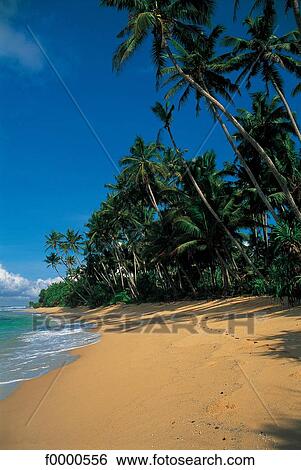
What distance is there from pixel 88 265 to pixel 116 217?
17.9 m

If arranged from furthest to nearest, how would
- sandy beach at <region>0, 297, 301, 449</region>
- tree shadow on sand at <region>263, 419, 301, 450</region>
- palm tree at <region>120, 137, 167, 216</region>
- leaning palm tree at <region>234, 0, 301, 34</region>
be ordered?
palm tree at <region>120, 137, 167, 216</region> → leaning palm tree at <region>234, 0, 301, 34</region> → sandy beach at <region>0, 297, 301, 449</region> → tree shadow on sand at <region>263, 419, 301, 450</region>

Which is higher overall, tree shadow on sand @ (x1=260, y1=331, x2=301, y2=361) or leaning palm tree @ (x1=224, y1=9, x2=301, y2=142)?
leaning palm tree @ (x1=224, y1=9, x2=301, y2=142)

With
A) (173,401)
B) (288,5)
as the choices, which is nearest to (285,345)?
(173,401)

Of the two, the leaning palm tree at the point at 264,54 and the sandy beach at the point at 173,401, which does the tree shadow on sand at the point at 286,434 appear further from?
the leaning palm tree at the point at 264,54

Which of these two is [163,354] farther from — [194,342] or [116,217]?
[116,217]

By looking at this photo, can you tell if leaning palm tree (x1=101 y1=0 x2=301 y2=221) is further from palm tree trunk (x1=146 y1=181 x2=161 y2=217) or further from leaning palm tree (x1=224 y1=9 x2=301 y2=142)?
palm tree trunk (x1=146 y1=181 x2=161 y2=217)

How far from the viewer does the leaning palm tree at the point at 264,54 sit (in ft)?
55.3

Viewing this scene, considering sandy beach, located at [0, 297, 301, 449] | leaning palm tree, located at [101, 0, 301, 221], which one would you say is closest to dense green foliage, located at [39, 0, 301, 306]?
leaning palm tree, located at [101, 0, 301, 221]

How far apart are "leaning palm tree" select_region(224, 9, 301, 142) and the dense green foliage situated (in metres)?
0.05

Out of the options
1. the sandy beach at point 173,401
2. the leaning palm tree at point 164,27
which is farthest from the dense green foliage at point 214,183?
the sandy beach at point 173,401

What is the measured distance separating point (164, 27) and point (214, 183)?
1053cm

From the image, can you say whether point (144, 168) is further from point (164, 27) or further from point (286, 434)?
point (286, 434)

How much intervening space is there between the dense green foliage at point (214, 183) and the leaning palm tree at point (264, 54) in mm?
50

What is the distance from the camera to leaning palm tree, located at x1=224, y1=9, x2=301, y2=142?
55.3 feet
